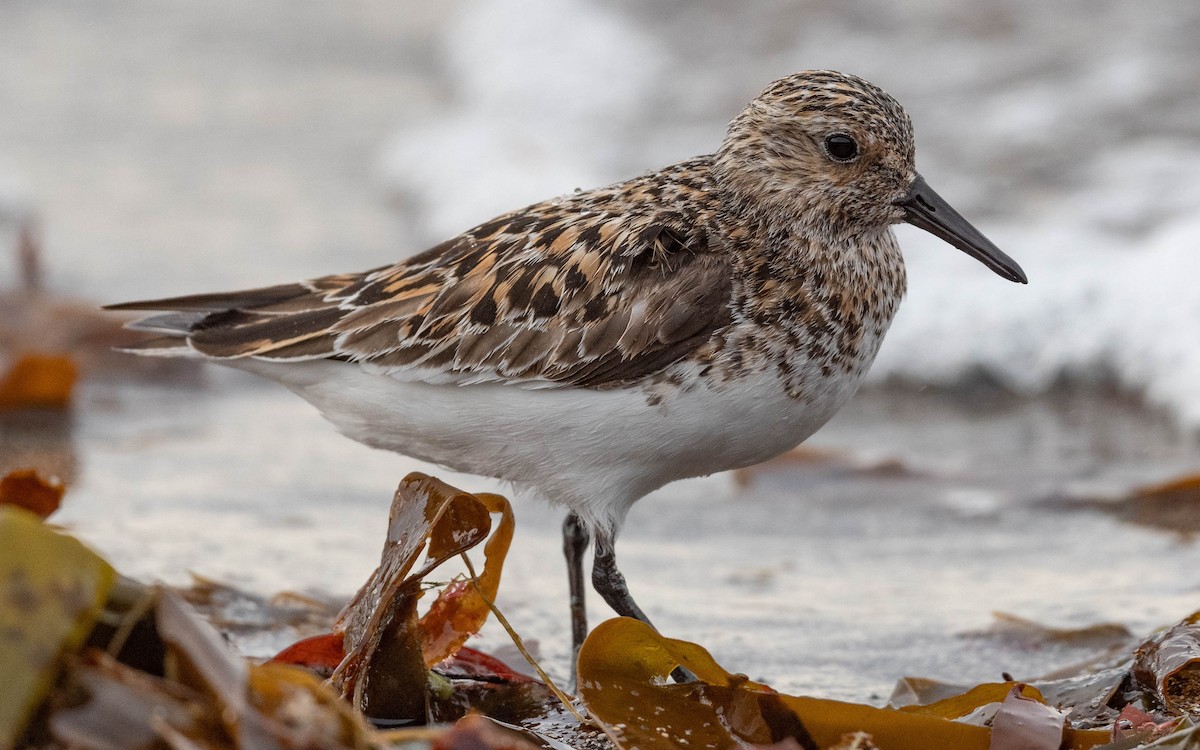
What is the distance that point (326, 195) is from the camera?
8.84 m

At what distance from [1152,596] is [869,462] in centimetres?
153

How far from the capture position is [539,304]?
142 inches

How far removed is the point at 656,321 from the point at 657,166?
18.0ft

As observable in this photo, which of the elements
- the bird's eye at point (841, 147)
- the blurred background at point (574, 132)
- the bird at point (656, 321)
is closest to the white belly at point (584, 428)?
the bird at point (656, 321)

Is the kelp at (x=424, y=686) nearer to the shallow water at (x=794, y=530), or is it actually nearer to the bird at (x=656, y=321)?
the bird at (x=656, y=321)

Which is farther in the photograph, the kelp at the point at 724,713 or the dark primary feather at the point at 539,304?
the dark primary feather at the point at 539,304

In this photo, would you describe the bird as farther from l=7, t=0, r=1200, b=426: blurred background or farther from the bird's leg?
l=7, t=0, r=1200, b=426: blurred background

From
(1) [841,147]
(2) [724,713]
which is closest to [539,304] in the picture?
(1) [841,147]

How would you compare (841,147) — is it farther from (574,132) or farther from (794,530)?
(574,132)

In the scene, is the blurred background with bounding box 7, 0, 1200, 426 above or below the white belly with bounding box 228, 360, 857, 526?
above

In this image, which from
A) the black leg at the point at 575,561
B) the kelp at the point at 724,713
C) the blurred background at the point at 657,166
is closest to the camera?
the kelp at the point at 724,713

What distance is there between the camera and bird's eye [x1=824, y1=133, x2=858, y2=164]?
358 cm

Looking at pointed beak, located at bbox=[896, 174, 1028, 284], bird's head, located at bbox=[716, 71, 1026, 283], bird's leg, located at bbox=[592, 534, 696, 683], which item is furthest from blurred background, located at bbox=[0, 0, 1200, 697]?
bird's head, located at bbox=[716, 71, 1026, 283]

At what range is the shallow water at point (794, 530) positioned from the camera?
13.6 ft
